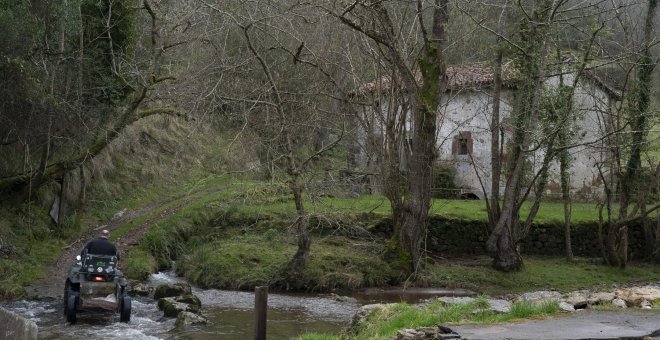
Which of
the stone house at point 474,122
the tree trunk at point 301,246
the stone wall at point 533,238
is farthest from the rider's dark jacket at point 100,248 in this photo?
the stone wall at point 533,238

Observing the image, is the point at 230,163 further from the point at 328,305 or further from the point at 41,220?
the point at 328,305

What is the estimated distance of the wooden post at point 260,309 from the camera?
37.8ft

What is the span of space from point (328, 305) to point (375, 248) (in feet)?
17.1

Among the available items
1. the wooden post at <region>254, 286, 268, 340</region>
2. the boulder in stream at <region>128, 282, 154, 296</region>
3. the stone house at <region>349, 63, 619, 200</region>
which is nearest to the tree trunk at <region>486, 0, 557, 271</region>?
the stone house at <region>349, 63, 619, 200</region>

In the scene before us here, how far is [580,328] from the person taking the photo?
A: 29.9ft

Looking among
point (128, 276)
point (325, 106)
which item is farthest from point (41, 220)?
point (325, 106)

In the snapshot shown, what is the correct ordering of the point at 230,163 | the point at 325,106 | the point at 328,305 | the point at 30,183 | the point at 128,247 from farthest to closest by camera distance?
the point at 230,163 → the point at 325,106 → the point at 128,247 → the point at 30,183 → the point at 328,305

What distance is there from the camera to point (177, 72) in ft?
96.3

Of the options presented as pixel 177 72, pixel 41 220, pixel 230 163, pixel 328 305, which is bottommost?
pixel 328 305

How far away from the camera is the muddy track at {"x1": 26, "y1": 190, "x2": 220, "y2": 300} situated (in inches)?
814

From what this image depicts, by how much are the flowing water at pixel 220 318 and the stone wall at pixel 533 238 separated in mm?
6284

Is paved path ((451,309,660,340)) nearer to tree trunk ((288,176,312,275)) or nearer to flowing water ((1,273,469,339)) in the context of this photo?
flowing water ((1,273,469,339))

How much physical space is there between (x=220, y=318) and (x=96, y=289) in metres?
2.92

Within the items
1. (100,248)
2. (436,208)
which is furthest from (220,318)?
(436,208)
